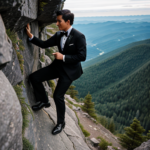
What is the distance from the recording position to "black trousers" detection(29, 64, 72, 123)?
496 cm

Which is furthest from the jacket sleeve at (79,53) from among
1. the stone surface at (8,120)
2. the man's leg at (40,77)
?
the stone surface at (8,120)

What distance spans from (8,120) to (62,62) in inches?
118

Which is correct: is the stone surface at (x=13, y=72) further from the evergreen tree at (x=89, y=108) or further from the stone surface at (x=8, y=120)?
the evergreen tree at (x=89, y=108)

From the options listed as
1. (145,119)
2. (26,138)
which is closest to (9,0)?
(26,138)

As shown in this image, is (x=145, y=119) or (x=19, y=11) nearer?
(x=19, y=11)

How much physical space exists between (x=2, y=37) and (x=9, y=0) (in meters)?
0.80

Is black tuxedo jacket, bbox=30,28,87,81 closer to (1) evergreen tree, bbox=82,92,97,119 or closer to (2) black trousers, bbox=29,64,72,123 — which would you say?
(2) black trousers, bbox=29,64,72,123

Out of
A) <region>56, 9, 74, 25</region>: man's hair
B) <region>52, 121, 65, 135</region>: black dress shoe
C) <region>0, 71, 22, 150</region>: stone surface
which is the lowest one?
<region>52, 121, 65, 135</region>: black dress shoe

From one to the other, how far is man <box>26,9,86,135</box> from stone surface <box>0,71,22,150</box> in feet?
7.21

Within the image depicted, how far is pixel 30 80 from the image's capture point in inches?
211

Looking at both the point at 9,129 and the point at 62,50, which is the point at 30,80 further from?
the point at 9,129

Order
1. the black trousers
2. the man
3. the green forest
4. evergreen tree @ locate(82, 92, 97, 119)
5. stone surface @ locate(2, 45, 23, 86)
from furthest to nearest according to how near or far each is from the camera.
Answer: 1. the green forest
2. evergreen tree @ locate(82, 92, 97, 119)
3. the black trousers
4. the man
5. stone surface @ locate(2, 45, 23, 86)

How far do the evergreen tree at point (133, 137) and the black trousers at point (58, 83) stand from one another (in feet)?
69.3

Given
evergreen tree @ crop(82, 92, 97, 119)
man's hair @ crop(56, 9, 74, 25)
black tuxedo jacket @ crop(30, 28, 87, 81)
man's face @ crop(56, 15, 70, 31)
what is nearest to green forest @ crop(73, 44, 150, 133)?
evergreen tree @ crop(82, 92, 97, 119)
